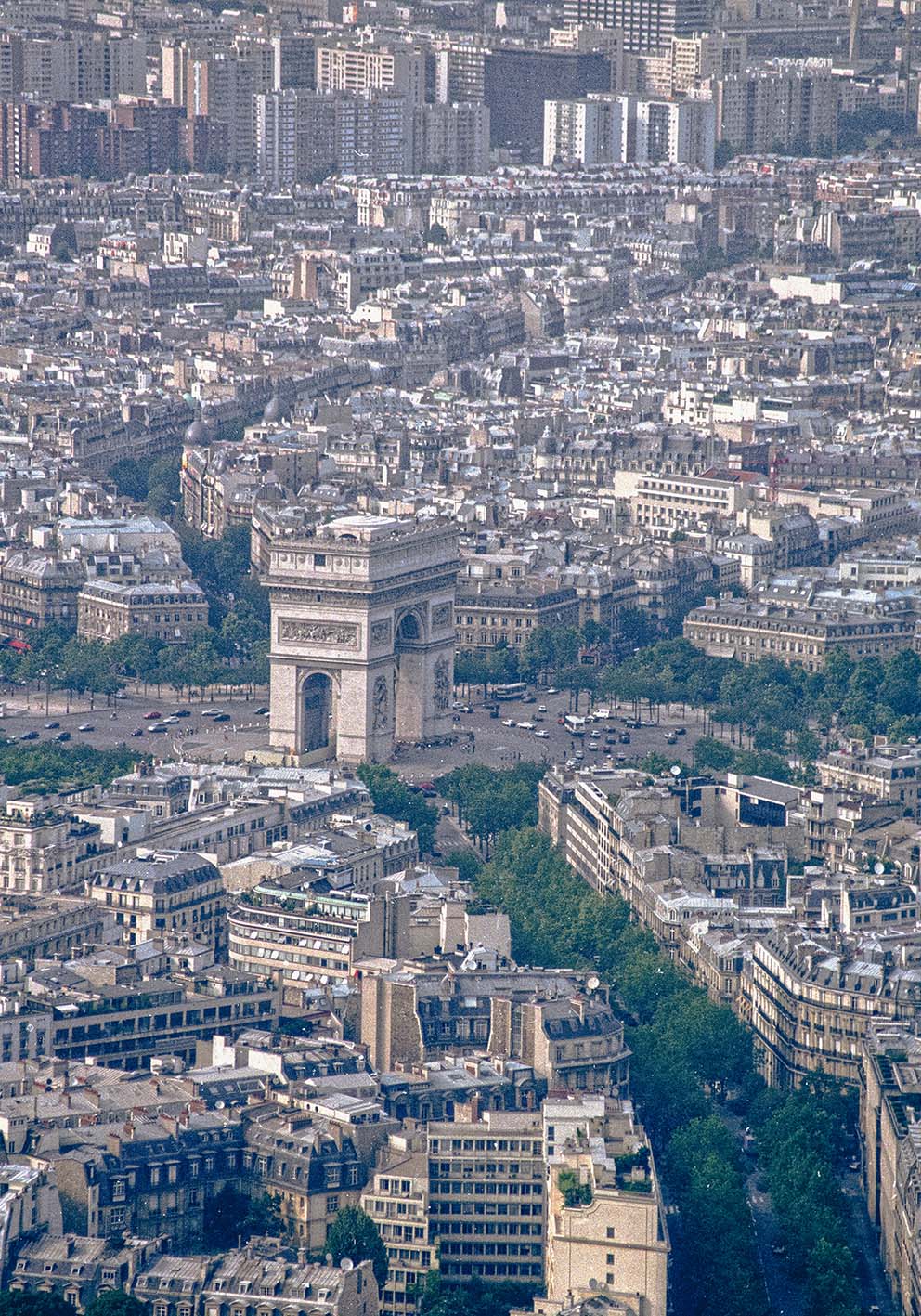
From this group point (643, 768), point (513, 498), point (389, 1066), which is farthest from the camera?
point (513, 498)

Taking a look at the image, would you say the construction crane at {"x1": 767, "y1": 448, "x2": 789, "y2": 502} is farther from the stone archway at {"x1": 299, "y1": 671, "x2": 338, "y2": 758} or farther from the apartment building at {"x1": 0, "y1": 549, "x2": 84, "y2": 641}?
the stone archway at {"x1": 299, "y1": 671, "x2": 338, "y2": 758}

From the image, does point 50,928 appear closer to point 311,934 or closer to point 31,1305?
point 311,934

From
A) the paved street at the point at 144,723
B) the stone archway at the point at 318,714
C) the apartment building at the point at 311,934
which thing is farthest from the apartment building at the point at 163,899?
the stone archway at the point at 318,714

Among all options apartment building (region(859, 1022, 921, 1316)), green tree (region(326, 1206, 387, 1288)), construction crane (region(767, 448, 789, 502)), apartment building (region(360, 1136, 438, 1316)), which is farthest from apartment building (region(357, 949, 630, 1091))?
construction crane (region(767, 448, 789, 502))

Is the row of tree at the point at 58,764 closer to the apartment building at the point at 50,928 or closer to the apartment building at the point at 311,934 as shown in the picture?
the apartment building at the point at 50,928

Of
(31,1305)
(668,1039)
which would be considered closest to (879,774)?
(668,1039)

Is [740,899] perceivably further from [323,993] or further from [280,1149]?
[280,1149]

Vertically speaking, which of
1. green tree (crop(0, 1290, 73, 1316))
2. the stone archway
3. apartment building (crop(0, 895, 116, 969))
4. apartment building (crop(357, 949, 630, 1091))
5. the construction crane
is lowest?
the construction crane

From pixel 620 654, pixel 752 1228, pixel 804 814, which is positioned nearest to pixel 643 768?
pixel 804 814
